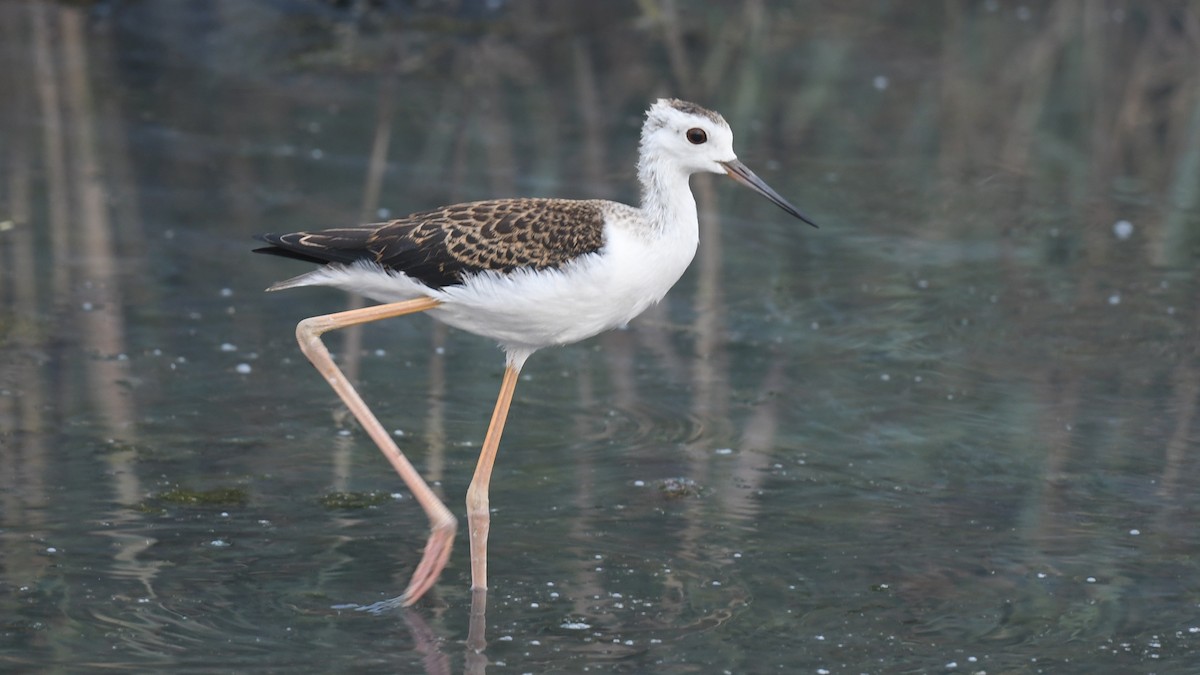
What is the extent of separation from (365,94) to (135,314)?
14.0 feet

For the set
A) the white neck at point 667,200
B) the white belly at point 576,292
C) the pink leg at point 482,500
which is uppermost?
the white neck at point 667,200

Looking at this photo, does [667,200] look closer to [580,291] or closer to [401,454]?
[580,291]

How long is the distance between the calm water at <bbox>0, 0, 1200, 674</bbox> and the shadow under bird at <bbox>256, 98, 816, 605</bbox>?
1.40 feet

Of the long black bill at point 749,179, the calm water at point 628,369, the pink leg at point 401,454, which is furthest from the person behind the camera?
the long black bill at point 749,179

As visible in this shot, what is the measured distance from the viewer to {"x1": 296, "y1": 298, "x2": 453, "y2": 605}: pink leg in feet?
18.4

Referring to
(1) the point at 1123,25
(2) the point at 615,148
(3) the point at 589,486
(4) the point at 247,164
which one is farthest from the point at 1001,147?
(3) the point at 589,486

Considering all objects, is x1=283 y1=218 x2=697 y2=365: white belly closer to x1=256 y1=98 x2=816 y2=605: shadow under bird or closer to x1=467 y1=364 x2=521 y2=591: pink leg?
x1=256 y1=98 x2=816 y2=605: shadow under bird

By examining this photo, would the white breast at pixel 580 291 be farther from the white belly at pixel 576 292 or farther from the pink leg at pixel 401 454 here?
the pink leg at pixel 401 454

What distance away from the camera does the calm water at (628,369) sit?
18.0 feet

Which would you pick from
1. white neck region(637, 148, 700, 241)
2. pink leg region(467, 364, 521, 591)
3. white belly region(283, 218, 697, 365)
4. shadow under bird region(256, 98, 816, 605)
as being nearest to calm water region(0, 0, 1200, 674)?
pink leg region(467, 364, 521, 591)

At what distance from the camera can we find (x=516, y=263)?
5.57 metres

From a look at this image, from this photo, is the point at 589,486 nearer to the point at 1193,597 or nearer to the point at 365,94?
the point at 1193,597

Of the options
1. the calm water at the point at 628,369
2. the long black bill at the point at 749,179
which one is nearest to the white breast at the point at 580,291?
the long black bill at the point at 749,179

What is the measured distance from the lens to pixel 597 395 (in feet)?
24.8
